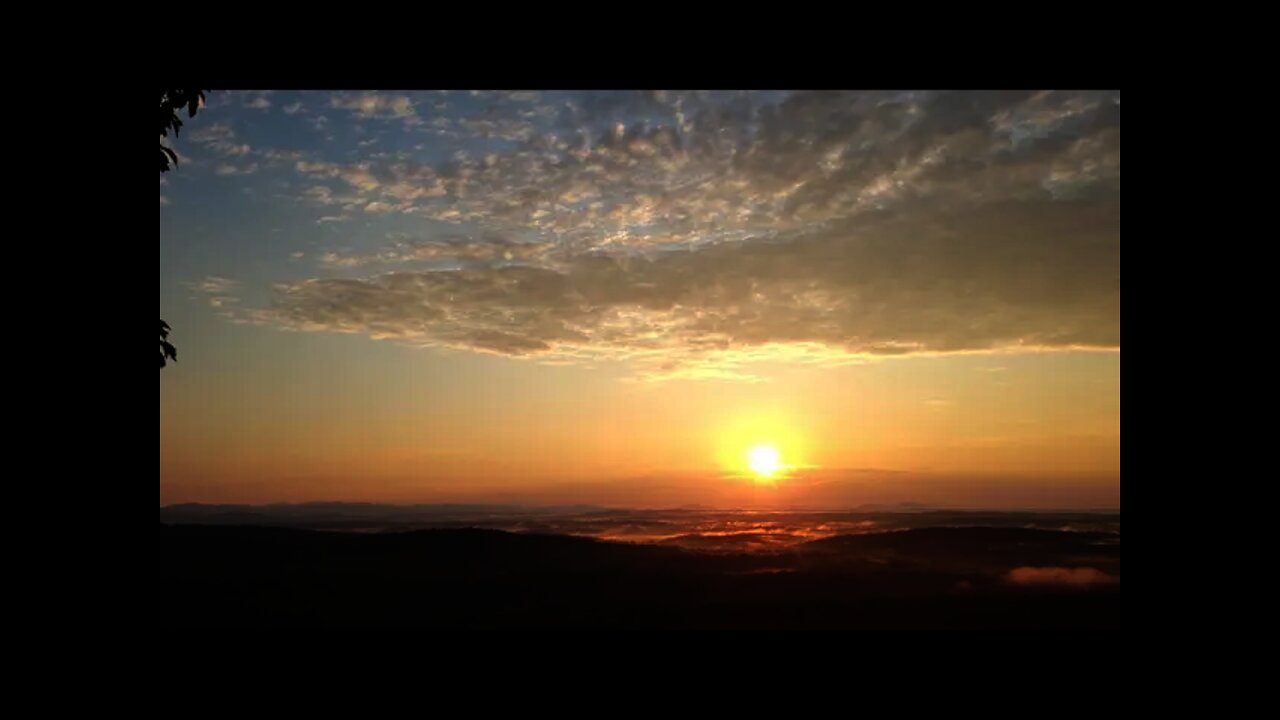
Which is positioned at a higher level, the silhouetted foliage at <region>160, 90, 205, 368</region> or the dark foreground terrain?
the silhouetted foliage at <region>160, 90, 205, 368</region>

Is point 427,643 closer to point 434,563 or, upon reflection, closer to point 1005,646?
point 1005,646

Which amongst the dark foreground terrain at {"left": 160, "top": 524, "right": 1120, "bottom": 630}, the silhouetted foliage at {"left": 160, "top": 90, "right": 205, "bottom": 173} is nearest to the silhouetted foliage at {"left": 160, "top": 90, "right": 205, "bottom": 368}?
the silhouetted foliage at {"left": 160, "top": 90, "right": 205, "bottom": 173}

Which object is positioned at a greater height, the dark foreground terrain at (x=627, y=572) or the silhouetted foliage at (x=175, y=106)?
the silhouetted foliage at (x=175, y=106)

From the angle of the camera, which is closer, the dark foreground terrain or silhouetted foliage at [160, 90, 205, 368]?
silhouetted foliage at [160, 90, 205, 368]

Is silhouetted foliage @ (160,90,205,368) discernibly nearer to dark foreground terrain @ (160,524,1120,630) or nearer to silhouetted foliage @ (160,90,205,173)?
silhouetted foliage @ (160,90,205,173)

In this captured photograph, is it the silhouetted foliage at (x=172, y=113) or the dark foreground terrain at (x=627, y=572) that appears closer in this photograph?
the silhouetted foliage at (x=172, y=113)

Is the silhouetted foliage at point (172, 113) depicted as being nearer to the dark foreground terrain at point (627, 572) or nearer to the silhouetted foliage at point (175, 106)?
the silhouetted foliage at point (175, 106)

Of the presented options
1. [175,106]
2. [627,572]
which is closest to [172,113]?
[175,106]

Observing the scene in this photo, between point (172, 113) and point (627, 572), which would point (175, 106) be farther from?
point (627, 572)

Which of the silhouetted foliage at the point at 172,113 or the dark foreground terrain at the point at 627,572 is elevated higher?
the silhouetted foliage at the point at 172,113

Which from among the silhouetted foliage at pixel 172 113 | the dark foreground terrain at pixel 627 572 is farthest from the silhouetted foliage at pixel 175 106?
the dark foreground terrain at pixel 627 572

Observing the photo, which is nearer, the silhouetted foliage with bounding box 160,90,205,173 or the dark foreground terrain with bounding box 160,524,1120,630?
the silhouetted foliage with bounding box 160,90,205,173
